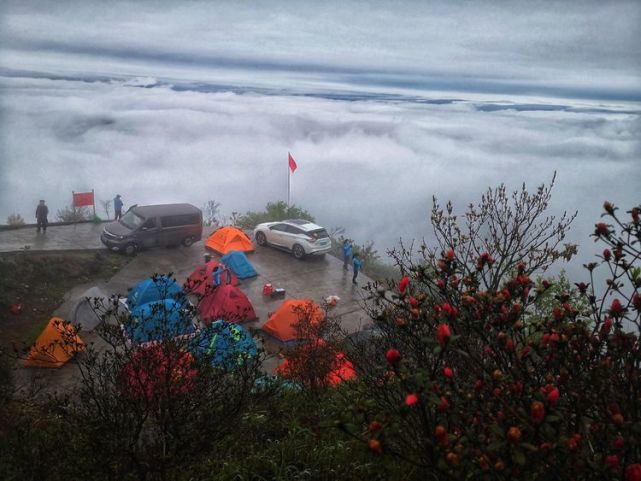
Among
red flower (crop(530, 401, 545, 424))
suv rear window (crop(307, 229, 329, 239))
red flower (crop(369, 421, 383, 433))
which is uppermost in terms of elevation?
red flower (crop(530, 401, 545, 424))

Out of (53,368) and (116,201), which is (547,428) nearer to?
(53,368)

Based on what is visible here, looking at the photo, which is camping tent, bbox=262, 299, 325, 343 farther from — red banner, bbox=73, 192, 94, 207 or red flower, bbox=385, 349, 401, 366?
red banner, bbox=73, 192, 94, 207

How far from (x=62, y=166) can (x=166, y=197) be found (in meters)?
44.6

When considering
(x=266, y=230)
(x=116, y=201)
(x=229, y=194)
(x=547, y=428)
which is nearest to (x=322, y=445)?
(x=547, y=428)

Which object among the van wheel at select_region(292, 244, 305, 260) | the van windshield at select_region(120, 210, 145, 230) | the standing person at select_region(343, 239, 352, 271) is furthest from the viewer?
the van wheel at select_region(292, 244, 305, 260)

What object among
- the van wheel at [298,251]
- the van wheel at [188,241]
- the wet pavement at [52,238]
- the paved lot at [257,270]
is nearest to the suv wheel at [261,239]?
the paved lot at [257,270]

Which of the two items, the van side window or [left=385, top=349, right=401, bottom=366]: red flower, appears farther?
the van side window

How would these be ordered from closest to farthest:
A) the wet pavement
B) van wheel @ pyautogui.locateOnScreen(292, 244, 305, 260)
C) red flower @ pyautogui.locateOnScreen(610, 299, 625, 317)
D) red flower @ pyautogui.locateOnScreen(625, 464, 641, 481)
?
red flower @ pyautogui.locateOnScreen(625, 464, 641, 481) < red flower @ pyautogui.locateOnScreen(610, 299, 625, 317) < the wet pavement < van wheel @ pyautogui.locateOnScreen(292, 244, 305, 260)

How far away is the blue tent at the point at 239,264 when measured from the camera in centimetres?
1764

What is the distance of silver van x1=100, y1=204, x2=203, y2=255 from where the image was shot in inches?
709

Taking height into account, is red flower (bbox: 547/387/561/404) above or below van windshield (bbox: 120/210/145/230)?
above

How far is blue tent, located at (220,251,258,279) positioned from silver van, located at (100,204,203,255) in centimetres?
240

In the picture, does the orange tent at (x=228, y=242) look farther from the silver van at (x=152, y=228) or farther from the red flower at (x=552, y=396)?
the red flower at (x=552, y=396)

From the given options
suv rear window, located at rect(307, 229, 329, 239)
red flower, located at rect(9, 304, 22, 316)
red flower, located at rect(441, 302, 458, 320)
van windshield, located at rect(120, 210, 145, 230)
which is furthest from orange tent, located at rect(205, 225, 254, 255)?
red flower, located at rect(441, 302, 458, 320)
